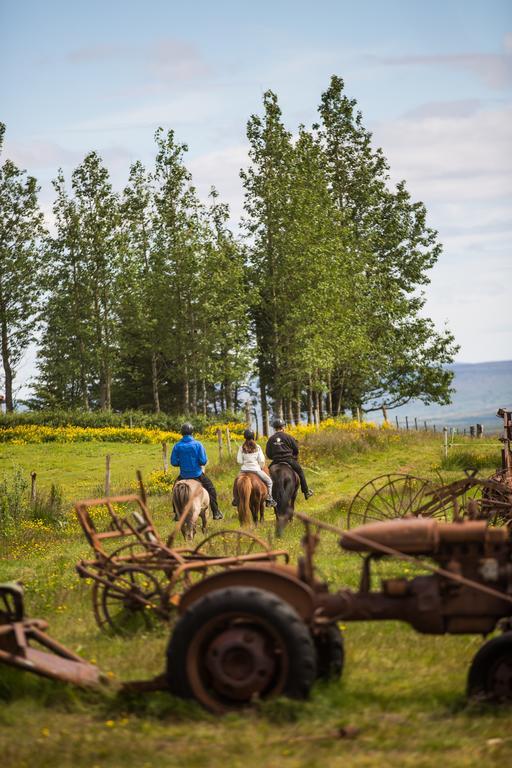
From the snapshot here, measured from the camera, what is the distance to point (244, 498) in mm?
20531

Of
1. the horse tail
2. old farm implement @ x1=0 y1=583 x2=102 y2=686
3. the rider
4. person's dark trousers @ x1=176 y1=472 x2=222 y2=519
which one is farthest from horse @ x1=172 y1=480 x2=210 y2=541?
old farm implement @ x1=0 y1=583 x2=102 y2=686

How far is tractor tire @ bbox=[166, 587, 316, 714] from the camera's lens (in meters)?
7.70

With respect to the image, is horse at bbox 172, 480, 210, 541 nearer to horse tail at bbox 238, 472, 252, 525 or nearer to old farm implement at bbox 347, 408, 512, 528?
horse tail at bbox 238, 472, 252, 525

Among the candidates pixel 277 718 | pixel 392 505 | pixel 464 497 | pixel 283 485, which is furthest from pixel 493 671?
pixel 283 485

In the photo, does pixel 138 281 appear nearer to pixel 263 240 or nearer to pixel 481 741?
pixel 263 240

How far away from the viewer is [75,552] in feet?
59.0

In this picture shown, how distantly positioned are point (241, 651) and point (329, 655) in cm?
121

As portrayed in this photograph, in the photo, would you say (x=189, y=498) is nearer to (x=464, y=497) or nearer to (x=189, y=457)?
(x=189, y=457)

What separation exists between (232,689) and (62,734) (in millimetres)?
1247

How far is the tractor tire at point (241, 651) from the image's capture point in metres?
7.70

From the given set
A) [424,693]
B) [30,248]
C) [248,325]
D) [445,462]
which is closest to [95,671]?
[424,693]

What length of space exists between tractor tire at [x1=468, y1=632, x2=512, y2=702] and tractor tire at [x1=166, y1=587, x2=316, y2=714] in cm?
137

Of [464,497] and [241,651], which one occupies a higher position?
[464,497]

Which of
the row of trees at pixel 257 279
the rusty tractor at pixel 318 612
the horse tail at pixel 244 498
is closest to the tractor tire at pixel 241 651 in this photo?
the rusty tractor at pixel 318 612
